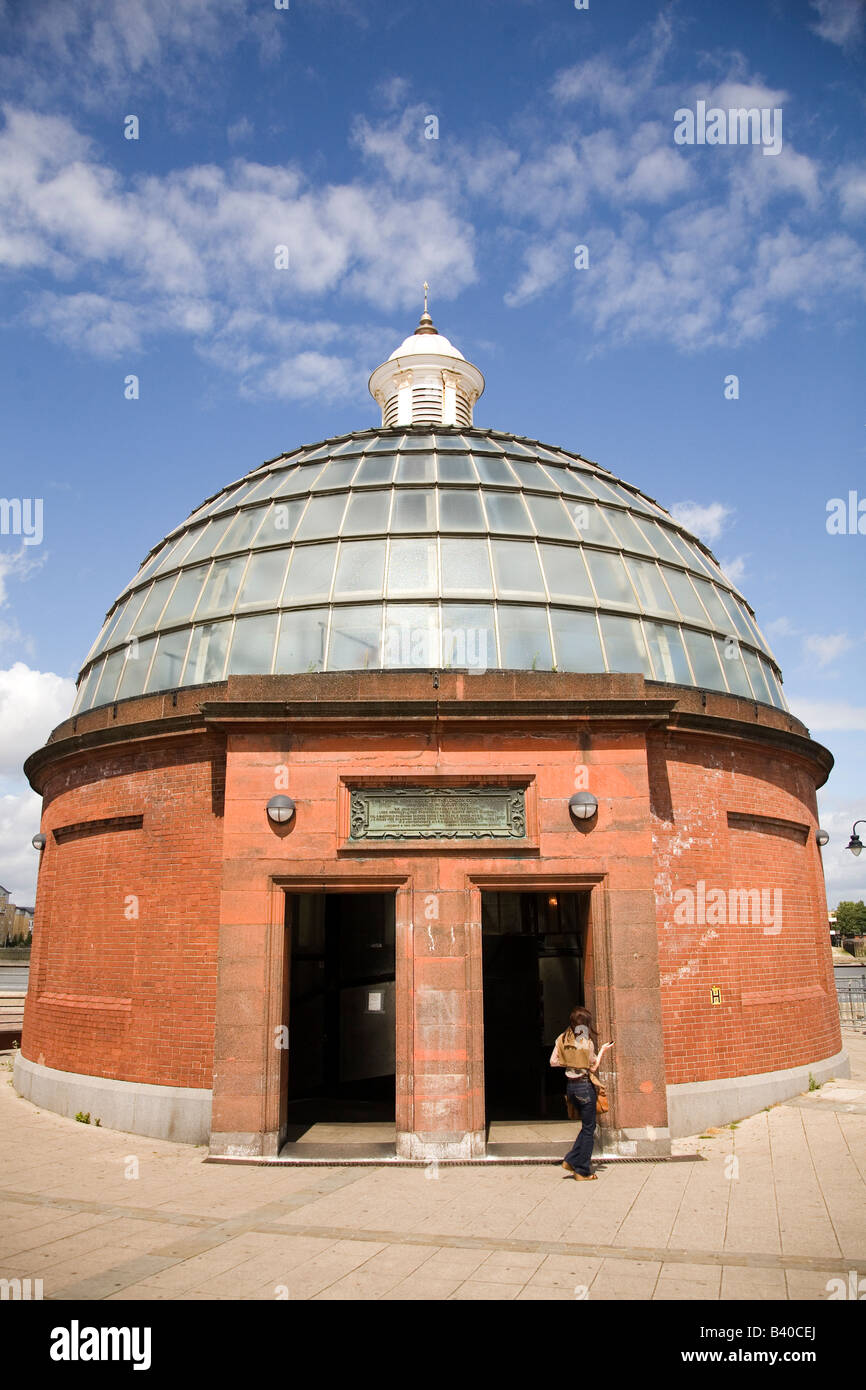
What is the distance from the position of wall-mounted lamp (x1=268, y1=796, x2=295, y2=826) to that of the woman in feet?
13.8

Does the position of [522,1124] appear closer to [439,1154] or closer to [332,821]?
[439,1154]

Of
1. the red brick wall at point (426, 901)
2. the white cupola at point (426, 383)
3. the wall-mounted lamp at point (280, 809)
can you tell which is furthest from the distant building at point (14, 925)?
the wall-mounted lamp at point (280, 809)

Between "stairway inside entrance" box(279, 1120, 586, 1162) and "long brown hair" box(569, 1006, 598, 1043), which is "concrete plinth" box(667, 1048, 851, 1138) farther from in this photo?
"long brown hair" box(569, 1006, 598, 1043)

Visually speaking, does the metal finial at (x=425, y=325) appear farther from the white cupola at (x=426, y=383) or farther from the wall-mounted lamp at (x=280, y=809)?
the wall-mounted lamp at (x=280, y=809)

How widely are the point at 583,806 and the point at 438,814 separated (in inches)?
72.6

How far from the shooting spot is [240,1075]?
10.8 m

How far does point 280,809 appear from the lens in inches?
444

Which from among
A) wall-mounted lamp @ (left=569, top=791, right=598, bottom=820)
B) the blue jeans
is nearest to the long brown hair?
the blue jeans

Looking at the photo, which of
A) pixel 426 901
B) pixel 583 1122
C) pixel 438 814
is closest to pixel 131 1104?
pixel 426 901

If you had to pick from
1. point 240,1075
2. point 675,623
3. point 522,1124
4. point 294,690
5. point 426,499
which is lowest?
point 522,1124

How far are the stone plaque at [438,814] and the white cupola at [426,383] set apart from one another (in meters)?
13.5
